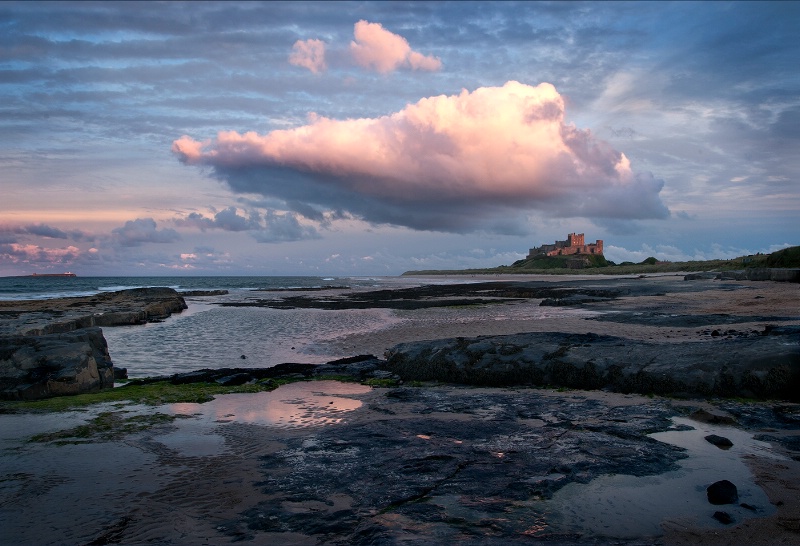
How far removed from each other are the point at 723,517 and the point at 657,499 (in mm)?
612

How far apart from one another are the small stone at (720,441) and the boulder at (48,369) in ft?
37.6

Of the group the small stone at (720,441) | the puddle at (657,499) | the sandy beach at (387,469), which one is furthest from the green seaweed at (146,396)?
the small stone at (720,441)

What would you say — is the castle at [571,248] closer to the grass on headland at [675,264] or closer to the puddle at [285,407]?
the grass on headland at [675,264]

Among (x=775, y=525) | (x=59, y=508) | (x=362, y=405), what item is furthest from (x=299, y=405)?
(x=775, y=525)

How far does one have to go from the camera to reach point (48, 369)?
34.0 feet

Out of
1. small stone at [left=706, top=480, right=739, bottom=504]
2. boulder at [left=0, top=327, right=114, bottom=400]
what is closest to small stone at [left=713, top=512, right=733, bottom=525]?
small stone at [left=706, top=480, right=739, bottom=504]

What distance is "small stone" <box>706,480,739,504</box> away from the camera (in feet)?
15.5

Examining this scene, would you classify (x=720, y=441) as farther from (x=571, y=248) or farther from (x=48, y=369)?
(x=571, y=248)

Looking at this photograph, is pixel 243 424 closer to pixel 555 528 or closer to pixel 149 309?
pixel 555 528

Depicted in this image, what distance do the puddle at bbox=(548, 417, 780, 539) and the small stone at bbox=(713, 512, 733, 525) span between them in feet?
0.14

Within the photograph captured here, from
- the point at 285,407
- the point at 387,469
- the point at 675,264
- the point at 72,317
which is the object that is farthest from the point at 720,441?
the point at 675,264

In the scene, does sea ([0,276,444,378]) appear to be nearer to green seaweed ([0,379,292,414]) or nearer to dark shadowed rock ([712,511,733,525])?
green seaweed ([0,379,292,414])

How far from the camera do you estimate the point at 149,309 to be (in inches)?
1248

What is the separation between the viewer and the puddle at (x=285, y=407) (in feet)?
27.2
